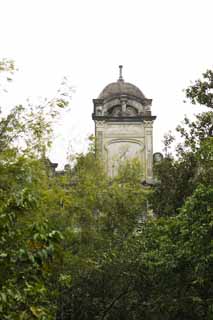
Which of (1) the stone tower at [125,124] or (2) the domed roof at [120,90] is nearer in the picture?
(1) the stone tower at [125,124]

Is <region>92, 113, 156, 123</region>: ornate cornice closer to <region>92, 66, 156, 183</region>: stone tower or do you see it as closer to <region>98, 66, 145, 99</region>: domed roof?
<region>92, 66, 156, 183</region>: stone tower

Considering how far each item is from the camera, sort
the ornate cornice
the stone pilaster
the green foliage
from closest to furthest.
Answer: the green foliage → the stone pilaster → the ornate cornice

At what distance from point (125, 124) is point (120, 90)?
1.54m

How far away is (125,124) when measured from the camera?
93.9 feet

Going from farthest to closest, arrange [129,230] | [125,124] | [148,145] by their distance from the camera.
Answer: [125,124] < [148,145] < [129,230]

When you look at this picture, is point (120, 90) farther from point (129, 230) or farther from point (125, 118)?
point (129, 230)

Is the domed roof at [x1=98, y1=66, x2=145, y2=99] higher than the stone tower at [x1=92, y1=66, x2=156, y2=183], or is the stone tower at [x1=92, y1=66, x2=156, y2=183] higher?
the domed roof at [x1=98, y1=66, x2=145, y2=99]

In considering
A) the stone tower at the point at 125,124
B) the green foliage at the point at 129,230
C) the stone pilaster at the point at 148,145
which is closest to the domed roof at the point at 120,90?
the stone tower at the point at 125,124

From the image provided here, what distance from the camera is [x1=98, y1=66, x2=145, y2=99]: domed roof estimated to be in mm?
28516

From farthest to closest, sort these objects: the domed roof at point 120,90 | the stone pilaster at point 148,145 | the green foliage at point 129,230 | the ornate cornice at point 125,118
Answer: the domed roof at point 120,90
the ornate cornice at point 125,118
the stone pilaster at point 148,145
the green foliage at point 129,230

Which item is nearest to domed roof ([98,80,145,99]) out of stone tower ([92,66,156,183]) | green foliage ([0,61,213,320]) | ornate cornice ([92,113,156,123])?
stone tower ([92,66,156,183])

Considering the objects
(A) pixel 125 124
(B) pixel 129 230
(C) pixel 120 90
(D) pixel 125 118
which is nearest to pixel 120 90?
(C) pixel 120 90

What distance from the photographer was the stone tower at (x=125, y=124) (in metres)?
28.3

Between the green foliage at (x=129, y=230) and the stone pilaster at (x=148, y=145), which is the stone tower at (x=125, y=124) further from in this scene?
the green foliage at (x=129, y=230)
